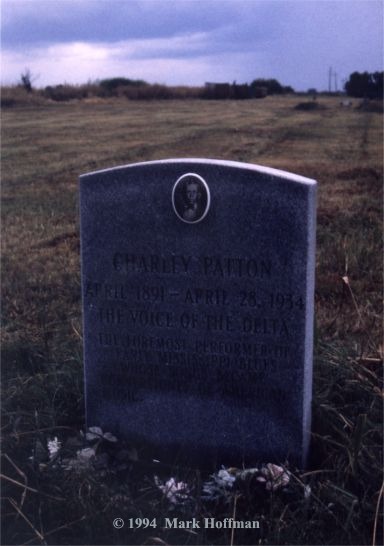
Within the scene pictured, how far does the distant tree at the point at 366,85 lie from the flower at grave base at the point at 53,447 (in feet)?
126

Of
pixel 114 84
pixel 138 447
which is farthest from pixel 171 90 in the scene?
pixel 138 447

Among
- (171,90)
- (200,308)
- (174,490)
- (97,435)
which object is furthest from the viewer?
(171,90)

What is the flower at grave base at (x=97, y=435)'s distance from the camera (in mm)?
3354

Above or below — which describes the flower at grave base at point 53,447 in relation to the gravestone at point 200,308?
below

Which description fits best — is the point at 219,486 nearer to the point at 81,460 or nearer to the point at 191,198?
the point at 81,460

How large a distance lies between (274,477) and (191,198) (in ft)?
3.65

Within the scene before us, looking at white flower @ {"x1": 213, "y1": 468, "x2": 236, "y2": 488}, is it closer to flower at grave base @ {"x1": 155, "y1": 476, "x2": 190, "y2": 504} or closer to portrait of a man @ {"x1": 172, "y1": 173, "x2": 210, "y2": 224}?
flower at grave base @ {"x1": 155, "y1": 476, "x2": 190, "y2": 504}

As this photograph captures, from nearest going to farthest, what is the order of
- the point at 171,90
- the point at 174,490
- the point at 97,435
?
the point at 174,490
the point at 97,435
the point at 171,90

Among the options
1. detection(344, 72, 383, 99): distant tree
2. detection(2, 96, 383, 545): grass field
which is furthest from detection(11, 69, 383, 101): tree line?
detection(2, 96, 383, 545): grass field

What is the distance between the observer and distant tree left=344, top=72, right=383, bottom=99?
42156 millimetres

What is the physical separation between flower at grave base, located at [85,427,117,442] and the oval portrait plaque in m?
1.00

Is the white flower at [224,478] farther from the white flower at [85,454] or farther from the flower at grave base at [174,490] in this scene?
the white flower at [85,454]

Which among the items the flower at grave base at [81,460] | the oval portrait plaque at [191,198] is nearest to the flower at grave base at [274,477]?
the flower at grave base at [81,460]

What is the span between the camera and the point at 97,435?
337 cm
